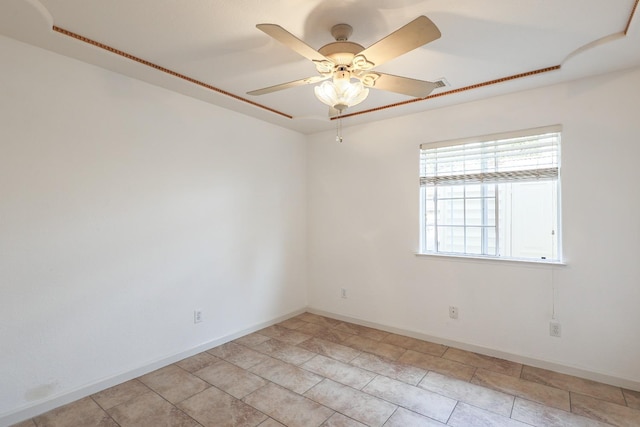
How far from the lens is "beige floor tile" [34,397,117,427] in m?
2.05

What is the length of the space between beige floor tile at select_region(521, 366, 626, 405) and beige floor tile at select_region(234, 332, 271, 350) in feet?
8.17

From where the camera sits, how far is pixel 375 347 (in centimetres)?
323

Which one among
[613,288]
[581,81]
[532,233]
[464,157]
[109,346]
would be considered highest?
[581,81]

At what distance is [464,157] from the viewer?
324 cm

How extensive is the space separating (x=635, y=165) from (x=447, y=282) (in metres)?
1.79

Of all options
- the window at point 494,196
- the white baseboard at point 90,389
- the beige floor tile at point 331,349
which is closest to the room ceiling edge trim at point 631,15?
the window at point 494,196

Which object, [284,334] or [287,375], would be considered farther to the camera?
[284,334]

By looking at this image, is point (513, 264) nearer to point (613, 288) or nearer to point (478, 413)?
point (613, 288)

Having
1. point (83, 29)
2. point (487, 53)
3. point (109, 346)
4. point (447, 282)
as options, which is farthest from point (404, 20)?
point (109, 346)

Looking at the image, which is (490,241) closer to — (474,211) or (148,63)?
(474,211)

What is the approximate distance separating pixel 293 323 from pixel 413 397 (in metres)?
1.90

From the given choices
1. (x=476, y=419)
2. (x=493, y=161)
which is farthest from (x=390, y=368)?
(x=493, y=161)

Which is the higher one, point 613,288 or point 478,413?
point 613,288

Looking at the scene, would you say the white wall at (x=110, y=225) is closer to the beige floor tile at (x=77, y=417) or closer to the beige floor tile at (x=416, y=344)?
the beige floor tile at (x=77, y=417)
